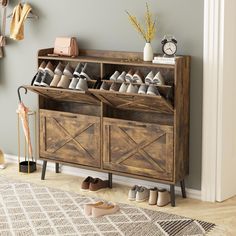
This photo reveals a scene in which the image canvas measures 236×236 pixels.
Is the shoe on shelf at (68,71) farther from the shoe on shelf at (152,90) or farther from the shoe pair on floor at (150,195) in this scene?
the shoe pair on floor at (150,195)

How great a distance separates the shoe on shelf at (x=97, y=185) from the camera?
4773 mm

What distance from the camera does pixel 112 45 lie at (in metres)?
4.84

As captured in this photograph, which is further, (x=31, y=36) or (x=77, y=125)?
(x=31, y=36)

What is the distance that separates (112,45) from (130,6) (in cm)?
35

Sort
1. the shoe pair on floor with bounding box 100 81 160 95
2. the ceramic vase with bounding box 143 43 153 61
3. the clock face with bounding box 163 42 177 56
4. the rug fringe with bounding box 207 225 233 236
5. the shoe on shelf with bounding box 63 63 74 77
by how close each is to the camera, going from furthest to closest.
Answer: the shoe on shelf with bounding box 63 63 74 77, the ceramic vase with bounding box 143 43 153 61, the clock face with bounding box 163 42 177 56, the shoe pair on floor with bounding box 100 81 160 95, the rug fringe with bounding box 207 225 233 236

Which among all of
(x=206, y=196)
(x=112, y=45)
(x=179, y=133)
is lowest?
(x=206, y=196)

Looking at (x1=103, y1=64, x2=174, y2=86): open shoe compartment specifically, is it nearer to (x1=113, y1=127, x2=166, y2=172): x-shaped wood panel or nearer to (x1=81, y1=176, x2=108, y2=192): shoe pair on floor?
(x1=113, y1=127, x2=166, y2=172): x-shaped wood panel

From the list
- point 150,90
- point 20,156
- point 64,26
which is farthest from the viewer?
point 20,156

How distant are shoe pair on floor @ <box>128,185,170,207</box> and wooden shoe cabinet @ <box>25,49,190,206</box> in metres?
0.06

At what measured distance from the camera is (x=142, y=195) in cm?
453

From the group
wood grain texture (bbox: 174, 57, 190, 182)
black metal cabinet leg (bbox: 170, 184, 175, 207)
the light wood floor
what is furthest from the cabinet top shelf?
the light wood floor

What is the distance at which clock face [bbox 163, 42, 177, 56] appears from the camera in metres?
4.41

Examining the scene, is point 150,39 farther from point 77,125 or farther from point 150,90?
point 77,125

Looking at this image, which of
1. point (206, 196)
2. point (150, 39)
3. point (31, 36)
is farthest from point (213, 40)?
point (31, 36)
